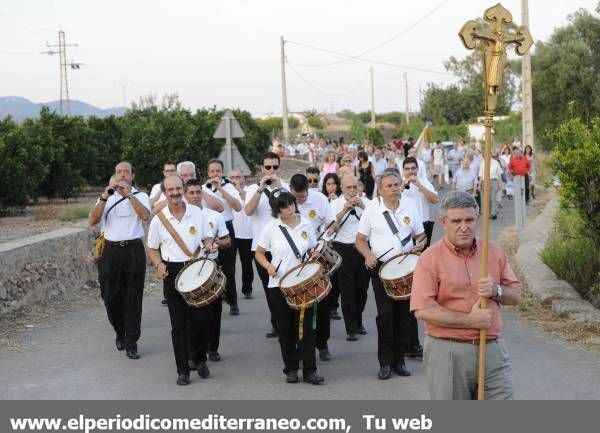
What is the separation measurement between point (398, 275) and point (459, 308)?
3.20 metres

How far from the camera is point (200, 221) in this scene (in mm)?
9422

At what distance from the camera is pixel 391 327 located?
9.07m

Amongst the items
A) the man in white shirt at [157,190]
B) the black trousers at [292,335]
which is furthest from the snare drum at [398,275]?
the man in white shirt at [157,190]

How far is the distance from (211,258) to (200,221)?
1.21 feet

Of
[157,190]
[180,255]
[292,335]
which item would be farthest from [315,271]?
[157,190]

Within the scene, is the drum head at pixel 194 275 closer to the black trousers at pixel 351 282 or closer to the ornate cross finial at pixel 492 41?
the black trousers at pixel 351 282

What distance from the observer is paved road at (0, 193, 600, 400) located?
8445 mm

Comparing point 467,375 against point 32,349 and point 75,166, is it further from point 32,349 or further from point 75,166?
point 75,166

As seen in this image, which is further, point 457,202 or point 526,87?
point 526,87

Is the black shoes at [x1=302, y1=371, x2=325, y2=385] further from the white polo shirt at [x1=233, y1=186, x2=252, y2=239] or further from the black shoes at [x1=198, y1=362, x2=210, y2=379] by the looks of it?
the white polo shirt at [x1=233, y1=186, x2=252, y2=239]

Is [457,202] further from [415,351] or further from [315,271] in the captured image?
[415,351]

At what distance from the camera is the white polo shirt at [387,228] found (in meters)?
9.30

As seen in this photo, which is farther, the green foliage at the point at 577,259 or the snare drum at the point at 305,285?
the green foliage at the point at 577,259

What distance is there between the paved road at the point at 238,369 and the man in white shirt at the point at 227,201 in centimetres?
71
